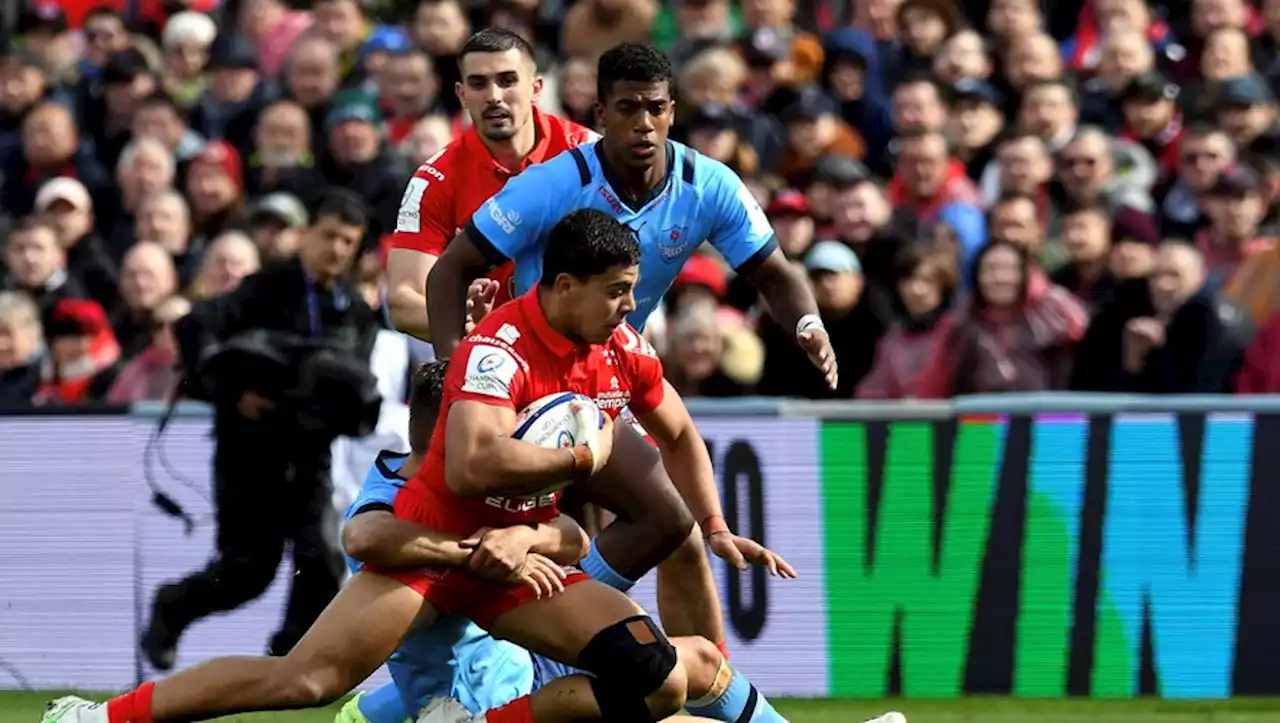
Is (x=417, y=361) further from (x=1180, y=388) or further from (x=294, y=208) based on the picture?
(x=1180, y=388)

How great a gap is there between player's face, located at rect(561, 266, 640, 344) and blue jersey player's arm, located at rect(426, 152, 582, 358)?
887 mm

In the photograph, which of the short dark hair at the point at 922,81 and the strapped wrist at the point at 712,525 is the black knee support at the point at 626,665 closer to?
the strapped wrist at the point at 712,525

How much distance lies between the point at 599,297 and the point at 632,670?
1.15 metres

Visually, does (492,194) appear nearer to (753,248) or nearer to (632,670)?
(753,248)

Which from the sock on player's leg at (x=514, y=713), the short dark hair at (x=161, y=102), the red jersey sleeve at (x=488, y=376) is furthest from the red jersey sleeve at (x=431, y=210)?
the short dark hair at (x=161, y=102)

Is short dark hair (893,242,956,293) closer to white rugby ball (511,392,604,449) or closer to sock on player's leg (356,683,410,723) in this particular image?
sock on player's leg (356,683,410,723)

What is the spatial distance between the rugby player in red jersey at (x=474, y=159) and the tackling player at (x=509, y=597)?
133 centimetres

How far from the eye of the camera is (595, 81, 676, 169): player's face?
26.9 feet

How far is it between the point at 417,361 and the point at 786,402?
5.79 feet

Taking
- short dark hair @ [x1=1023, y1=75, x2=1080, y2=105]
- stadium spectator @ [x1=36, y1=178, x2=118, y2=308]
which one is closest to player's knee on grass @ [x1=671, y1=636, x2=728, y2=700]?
short dark hair @ [x1=1023, y1=75, x2=1080, y2=105]

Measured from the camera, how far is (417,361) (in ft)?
37.1

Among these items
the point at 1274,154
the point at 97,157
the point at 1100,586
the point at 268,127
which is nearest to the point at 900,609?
the point at 1100,586

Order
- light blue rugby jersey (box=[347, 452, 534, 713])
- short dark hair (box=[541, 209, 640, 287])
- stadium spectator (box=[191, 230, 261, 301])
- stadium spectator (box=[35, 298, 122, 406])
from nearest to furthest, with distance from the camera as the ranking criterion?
short dark hair (box=[541, 209, 640, 287]), light blue rugby jersey (box=[347, 452, 534, 713]), stadium spectator (box=[35, 298, 122, 406]), stadium spectator (box=[191, 230, 261, 301])

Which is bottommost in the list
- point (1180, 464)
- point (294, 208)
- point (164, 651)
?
point (164, 651)
